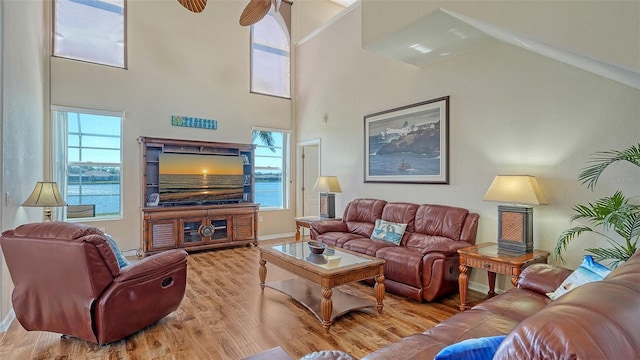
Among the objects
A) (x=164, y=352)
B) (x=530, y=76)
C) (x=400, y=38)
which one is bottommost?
(x=164, y=352)

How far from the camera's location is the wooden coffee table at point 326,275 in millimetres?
2684

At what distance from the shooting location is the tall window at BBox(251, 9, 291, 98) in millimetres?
6652

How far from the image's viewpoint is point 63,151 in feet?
16.1

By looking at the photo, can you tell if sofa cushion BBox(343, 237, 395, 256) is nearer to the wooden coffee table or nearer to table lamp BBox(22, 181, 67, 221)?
the wooden coffee table

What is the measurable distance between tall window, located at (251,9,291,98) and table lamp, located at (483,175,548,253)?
16.6 ft

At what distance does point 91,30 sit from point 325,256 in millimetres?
5189

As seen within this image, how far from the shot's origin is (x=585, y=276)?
6.48 ft

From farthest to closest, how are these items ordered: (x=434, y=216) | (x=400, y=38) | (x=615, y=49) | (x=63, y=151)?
(x=63, y=151) < (x=434, y=216) < (x=400, y=38) < (x=615, y=49)

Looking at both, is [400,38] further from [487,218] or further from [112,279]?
[112,279]

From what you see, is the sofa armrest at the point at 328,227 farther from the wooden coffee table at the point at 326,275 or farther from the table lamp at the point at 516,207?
the table lamp at the point at 516,207

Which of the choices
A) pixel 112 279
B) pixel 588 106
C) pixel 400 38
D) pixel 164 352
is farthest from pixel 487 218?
pixel 112 279

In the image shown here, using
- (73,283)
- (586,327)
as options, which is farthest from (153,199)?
(586,327)

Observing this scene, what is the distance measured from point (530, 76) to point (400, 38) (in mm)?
1366

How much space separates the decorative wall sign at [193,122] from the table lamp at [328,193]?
2318mm
